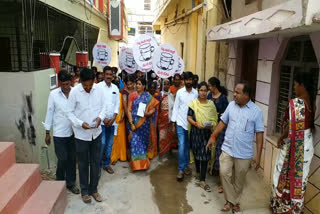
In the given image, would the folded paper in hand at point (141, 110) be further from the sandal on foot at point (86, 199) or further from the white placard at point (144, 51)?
the sandal on foot at point (86, 199)

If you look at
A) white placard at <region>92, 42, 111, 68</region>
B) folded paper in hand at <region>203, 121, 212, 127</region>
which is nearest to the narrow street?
folded paper in hand at <region>203, 121, 212, 127</region>

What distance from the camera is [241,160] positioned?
11.3 ft

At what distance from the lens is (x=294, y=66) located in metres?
4.14

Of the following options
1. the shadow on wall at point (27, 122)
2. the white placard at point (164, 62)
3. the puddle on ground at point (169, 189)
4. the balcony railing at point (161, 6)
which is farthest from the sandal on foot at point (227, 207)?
the balcony railing at point (161, 6)

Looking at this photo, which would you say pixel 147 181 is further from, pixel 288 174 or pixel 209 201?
pixel 288 174

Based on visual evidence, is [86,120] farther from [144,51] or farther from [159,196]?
[144,51]

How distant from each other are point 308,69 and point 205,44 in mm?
5162

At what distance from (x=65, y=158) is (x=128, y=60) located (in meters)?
4.07

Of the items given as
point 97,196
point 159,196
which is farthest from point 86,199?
point 159,196

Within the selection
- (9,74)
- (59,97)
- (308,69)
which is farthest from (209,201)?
(9,74)

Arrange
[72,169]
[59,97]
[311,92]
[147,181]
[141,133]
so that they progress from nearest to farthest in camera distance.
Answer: [311,92], [59,97], [72,169], [147,181], [141,133]

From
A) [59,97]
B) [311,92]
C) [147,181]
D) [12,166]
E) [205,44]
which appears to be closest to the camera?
[311,92]

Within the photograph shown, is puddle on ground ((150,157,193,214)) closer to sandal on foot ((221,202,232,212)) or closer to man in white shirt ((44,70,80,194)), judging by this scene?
sandal on foot ((221,202,232,212))

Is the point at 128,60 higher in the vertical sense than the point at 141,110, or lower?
higher
